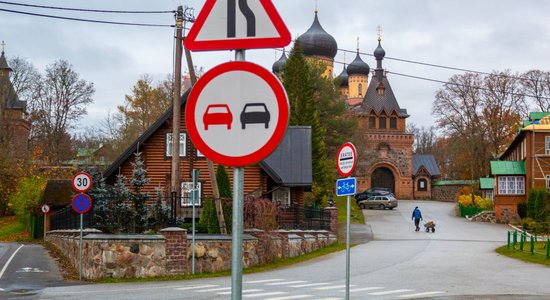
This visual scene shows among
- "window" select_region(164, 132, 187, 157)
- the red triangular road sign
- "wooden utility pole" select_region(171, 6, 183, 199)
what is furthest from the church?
the red triangular road sign

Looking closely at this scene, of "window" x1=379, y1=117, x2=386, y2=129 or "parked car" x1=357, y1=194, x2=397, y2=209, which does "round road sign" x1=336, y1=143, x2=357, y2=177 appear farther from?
"window" x1=379, y1=117, x2=386, y2=129

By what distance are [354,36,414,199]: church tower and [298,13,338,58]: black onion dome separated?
21.8 feet

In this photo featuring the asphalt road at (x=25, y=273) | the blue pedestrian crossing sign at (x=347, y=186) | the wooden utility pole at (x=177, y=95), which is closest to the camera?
the blue pedestrian crossing sign at (x=347, y=186)

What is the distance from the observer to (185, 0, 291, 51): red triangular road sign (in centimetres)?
394

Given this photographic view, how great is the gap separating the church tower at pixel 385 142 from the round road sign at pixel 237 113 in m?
77.8

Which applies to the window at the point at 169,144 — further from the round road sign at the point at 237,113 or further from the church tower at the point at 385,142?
the church tower at the point at 385,142

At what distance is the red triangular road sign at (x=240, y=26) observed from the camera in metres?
3.94

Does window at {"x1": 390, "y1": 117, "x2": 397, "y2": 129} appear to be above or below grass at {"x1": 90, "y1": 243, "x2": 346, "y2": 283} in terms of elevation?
above

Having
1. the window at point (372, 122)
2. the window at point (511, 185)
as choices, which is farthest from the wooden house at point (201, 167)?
the window at point (372, 122)

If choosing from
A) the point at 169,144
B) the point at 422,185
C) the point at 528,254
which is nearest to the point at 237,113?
the point at 528,254

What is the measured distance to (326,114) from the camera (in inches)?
2509

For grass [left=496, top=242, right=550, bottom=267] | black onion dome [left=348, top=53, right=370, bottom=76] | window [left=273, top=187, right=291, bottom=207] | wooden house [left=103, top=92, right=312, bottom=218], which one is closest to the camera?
grass [left=496, top=242, right=550, bottom=267]

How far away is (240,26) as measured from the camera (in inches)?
157

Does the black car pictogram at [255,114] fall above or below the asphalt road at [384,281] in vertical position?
above
